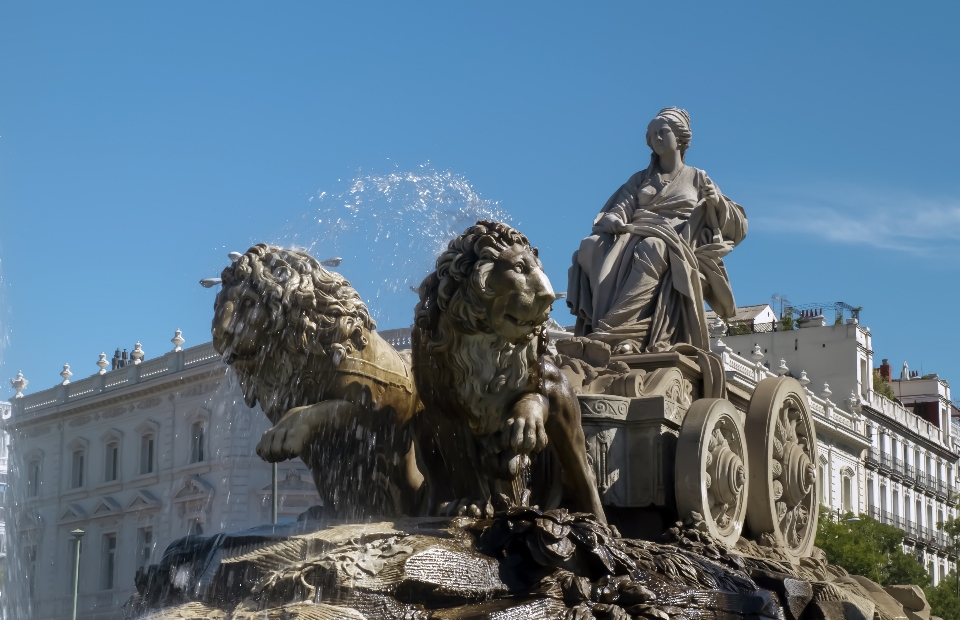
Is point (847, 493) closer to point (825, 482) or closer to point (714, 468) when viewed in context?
point (825, 482)

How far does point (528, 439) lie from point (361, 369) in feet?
3.93

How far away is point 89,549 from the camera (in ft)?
134

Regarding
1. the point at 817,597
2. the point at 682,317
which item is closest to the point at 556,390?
the point at 817,597

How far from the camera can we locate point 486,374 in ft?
27.2

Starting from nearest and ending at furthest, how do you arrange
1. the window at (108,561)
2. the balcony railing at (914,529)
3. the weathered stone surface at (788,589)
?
the weathered stone surface at (788,589) → the window at (108,561) → the balcony railing at (914,529)

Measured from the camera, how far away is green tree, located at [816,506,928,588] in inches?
1583

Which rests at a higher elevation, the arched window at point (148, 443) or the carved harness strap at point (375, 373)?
the arched window at point (148, 443)

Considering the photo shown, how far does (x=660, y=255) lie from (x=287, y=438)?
3.74 m

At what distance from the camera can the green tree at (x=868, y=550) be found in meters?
40.2

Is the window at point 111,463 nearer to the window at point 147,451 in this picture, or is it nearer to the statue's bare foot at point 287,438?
the window at point 147,451

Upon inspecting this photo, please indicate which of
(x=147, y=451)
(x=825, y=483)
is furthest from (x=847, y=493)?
(x=147, y=451)

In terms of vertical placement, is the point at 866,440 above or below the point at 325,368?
above

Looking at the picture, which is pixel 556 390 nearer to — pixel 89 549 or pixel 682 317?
pixel 682 317

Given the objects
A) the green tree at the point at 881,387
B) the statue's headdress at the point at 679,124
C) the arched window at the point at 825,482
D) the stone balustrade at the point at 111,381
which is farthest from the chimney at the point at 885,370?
the statue's headdress at the point at 679,124
